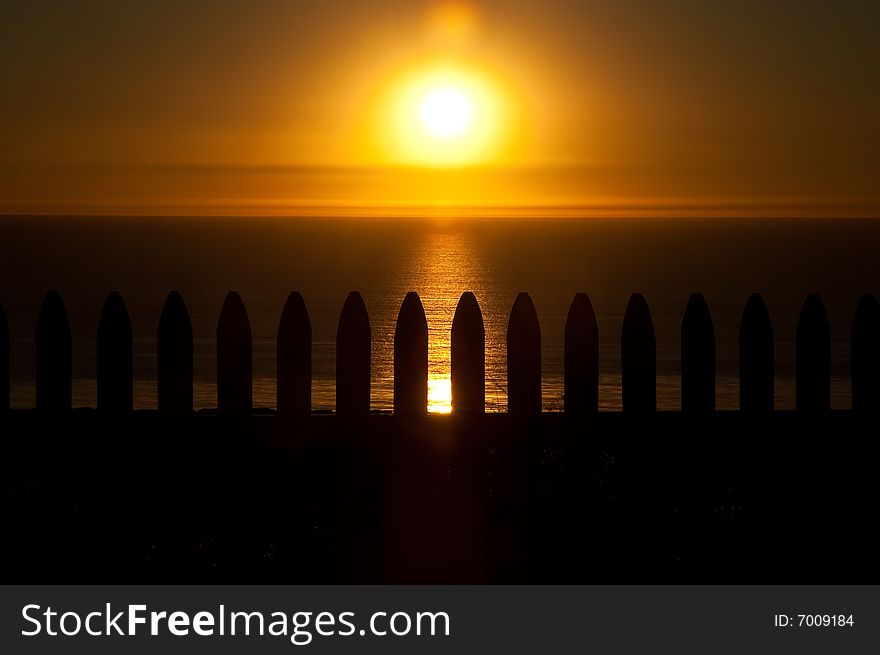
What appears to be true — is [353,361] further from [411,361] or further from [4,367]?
[4,367]

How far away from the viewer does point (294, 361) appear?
5.16 m

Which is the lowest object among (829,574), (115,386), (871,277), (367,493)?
(829,574)

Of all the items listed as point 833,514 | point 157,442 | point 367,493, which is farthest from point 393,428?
point 833,514

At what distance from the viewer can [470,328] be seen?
17.1ft

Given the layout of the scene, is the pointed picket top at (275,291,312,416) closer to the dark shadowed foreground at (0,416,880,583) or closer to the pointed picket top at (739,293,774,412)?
the dark shadowed foreground at (0,416,880,583)

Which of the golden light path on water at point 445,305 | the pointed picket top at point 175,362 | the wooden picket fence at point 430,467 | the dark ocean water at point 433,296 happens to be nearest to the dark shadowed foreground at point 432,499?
the wooden picket fence at point 430,467

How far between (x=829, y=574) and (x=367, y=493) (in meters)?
2.25

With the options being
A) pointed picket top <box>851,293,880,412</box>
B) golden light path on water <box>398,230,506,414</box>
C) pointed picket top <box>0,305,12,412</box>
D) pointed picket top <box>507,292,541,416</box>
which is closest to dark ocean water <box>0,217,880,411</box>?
golden light path on water <box>398,230,506,414</box>

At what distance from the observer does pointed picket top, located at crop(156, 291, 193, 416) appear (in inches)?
204

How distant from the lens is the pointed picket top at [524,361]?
5.18 metres

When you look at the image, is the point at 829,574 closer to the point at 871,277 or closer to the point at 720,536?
the point at 720,536

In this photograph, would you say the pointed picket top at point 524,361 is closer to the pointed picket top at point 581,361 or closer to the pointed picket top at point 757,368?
the pointed picket top at point 581,361

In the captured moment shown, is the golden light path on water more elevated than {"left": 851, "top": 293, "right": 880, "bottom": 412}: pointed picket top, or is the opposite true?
the golden light path on water

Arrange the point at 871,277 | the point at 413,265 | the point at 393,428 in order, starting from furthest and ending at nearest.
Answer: the point at 413,265, the point at 871,277, the point at 393,428
